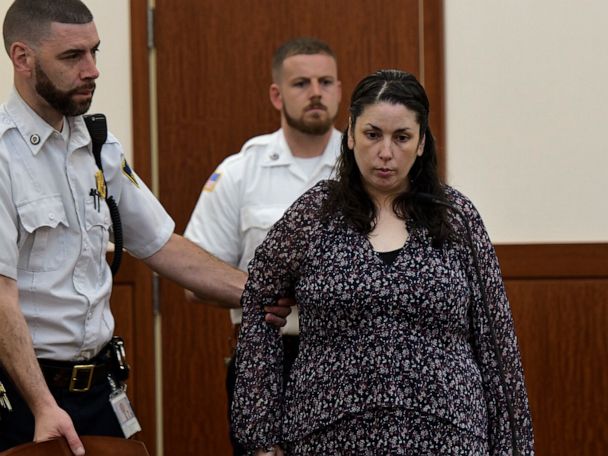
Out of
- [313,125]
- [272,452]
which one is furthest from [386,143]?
[313,125]

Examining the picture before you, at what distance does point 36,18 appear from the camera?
8.98 feet

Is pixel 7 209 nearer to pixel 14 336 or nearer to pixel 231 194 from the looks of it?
pixel 14 336

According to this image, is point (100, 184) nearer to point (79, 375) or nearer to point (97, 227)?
point (97, 227)

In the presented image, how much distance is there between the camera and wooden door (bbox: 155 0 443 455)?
4418 millimetres

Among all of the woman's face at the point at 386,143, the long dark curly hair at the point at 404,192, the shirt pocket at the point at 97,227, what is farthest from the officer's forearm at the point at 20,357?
the woman's face at the point at 386,143

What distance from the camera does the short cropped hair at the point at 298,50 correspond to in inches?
155

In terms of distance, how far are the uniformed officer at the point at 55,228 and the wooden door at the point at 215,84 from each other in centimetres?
158

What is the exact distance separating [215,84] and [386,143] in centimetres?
203

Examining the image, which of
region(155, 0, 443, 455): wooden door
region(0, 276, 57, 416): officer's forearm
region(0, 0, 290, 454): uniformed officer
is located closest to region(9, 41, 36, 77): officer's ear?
region(0, 0, 290, 454): uniformed officer

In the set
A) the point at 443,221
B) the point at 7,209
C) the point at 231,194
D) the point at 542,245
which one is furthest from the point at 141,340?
the point at 443,221

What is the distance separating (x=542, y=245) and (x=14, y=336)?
7.93 ft

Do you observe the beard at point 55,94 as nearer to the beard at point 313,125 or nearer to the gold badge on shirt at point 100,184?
the gold badge on shirt at point 100,184

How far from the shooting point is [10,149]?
2.69 meters

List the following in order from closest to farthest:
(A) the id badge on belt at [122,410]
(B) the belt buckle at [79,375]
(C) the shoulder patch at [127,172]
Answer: (B) the belt buckle at [79,375], (A) the id badge on belt at [122,410], (C) the shoulder patch at [127,172]
